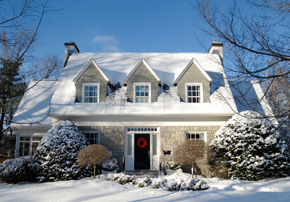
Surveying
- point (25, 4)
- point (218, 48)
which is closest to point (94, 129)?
point (25, 4)

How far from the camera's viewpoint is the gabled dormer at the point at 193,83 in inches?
561

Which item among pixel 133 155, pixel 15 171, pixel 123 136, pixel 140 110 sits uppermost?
pixel 140 110

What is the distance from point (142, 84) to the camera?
14.3m

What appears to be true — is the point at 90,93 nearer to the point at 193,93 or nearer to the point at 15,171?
the point at 15,171

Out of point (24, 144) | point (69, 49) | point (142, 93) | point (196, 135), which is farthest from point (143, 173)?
point (69, 49)

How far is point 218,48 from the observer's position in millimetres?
18406

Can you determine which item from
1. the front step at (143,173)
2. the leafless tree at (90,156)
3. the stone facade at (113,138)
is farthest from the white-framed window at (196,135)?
the leafless tree at (90,156)

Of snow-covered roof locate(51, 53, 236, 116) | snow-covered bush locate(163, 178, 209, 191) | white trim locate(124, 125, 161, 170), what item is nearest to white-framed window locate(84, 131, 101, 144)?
snow-covered roof locate(51, 53, 236, 116)

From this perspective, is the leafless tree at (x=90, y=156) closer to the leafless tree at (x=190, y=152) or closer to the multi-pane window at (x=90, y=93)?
the leafless tree at (x=190, y=152)

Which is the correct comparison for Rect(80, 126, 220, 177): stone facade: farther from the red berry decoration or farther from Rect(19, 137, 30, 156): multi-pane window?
Rect(19, 137, 30, 156): multi-pane window

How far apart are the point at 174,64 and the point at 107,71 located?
4.33m

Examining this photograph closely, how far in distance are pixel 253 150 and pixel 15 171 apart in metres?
10.4

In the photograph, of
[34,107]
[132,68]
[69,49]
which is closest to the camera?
[132,68]

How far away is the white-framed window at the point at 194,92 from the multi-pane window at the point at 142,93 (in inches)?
86.2
